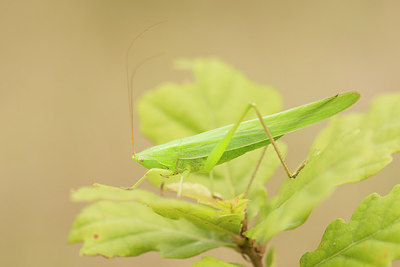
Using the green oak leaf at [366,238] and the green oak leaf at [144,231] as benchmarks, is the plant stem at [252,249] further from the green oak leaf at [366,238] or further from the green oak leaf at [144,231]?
the green oak leaf at [366,238]

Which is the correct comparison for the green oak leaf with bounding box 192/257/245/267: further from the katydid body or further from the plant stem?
the katydid body

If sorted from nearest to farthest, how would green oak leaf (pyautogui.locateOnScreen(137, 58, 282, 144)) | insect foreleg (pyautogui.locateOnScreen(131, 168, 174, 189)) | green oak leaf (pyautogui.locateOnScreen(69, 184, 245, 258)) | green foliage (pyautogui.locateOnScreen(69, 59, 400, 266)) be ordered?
1. green foliage (pyautogui.locateOnScreen(69, 59, 400, 266))
2. green oak leaf (pyautogui.locateOnScreen(69, 184, 245, 258))
3. insect foreleg (pyautogui.locateOnScreen(131, 168, 174, 189))
4. green oak leaf (pyautogui.locateOnScreen(137, 58, 282, 144))

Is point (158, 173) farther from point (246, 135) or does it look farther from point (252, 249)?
point (252, 249)

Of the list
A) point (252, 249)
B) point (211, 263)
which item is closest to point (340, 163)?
point (211, 263)

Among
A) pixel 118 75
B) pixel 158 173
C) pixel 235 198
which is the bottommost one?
pixel 235 198

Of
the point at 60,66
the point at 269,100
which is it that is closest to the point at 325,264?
the point at 269,100

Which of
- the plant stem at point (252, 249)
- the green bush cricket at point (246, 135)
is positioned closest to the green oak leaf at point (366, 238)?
the plant stem at point (252, 249)

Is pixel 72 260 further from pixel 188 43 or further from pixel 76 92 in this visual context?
pixel 188 43

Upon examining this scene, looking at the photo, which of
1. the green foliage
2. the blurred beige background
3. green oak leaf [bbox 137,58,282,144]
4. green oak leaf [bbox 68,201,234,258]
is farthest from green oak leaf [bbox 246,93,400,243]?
the blurred beige background

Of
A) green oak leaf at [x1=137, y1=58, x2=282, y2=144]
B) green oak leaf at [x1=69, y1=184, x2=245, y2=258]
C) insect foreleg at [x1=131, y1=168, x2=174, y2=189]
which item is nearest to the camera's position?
green oak leaf at [x1=69, y1=184, x2=245, y2=258]
